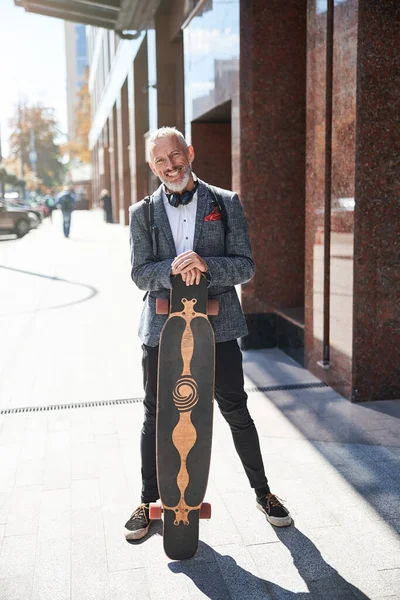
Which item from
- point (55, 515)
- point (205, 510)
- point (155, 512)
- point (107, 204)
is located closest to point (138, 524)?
point (155, 512)

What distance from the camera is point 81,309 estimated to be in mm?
10367

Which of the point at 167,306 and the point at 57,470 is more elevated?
the point at 167,306

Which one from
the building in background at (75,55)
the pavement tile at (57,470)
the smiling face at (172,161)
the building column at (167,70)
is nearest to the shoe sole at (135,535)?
the pavement tile at (57,470)

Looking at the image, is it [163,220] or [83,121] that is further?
[83,121]

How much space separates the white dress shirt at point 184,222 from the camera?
343 centimetres

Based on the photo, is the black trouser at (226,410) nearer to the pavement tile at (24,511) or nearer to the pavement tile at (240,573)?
the pavement tile at (240,573)

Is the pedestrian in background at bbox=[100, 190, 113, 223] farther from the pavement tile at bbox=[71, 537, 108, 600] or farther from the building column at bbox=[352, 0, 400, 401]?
the pavement tile at bbox=[71, 537, 108, 600]

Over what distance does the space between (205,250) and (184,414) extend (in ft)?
2.64

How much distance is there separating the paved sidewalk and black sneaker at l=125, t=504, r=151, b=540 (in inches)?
1.9

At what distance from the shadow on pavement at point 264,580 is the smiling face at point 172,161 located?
1.79m

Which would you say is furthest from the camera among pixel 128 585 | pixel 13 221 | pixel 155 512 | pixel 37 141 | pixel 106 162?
pixel 37 141

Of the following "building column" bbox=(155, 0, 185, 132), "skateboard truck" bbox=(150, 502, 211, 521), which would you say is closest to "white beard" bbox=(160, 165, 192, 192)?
"skateboard truck" bbox=(150, 502, 211, 521)

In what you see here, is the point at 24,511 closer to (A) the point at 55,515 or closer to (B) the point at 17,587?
(A) the point at 55,515

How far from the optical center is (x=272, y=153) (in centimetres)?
771
